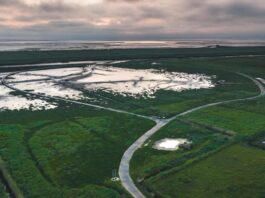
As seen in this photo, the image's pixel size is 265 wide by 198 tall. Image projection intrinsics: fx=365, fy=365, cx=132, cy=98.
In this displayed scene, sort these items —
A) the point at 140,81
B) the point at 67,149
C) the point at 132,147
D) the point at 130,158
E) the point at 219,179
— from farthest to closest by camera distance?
the point at 140,81 < the point at 132,147 < the point at 67,149 < the point at 130,158 < the point at 219,179

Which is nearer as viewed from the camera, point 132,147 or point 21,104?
point 132,147

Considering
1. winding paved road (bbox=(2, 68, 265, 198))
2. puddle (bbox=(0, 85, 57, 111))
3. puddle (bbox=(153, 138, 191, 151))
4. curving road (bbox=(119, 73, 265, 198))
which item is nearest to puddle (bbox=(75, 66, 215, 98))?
winding paved road (bbox=(2, 68, 265, 198))

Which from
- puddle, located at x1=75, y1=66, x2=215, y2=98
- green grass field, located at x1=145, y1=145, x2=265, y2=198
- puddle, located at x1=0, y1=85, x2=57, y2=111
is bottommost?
green grass field, located at x1=145, y1=145, x2=265, y2=198

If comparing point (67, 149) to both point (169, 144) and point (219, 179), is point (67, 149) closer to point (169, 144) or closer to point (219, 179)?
point (169, 144)

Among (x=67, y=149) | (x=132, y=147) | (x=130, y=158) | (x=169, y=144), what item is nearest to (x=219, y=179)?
(x=130, y=158)

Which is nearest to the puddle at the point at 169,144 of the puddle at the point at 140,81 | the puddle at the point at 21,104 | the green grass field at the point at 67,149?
the green grass field at the point at 67,149

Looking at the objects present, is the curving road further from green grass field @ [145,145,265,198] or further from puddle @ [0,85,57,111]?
puddle @ [0,85,57,111]

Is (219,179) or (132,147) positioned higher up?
(132,147)

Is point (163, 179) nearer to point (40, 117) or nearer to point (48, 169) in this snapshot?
point (48, 169)

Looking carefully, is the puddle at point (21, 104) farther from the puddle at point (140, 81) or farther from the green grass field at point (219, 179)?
the green grass field at point (219, 179)
